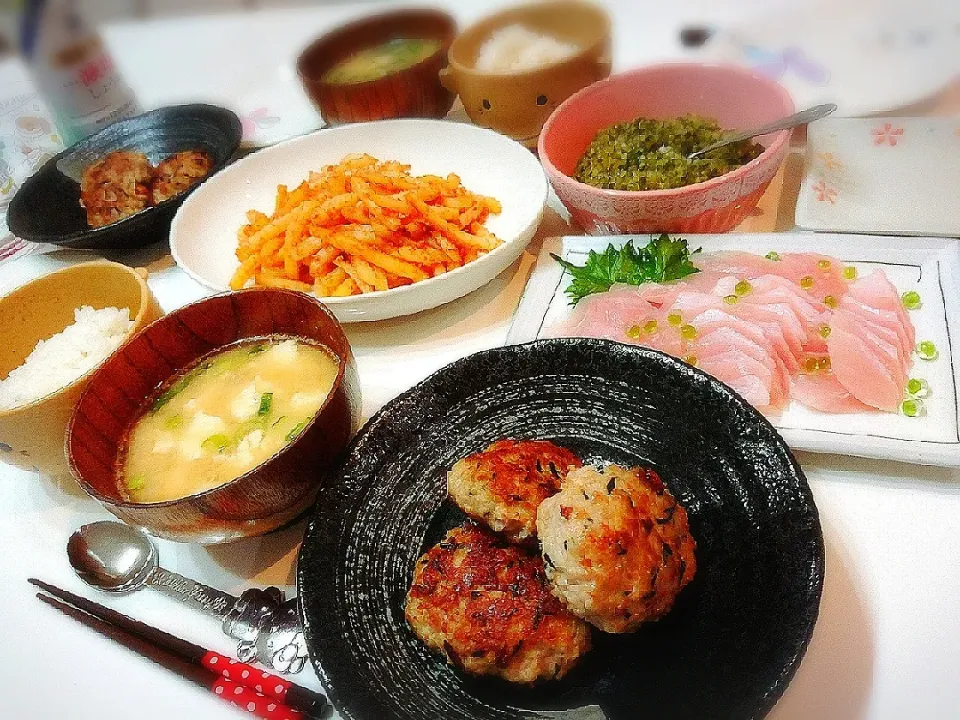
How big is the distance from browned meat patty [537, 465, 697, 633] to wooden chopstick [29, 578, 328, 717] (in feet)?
1.64

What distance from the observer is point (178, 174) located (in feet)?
8.53

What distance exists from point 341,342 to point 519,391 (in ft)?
1.36

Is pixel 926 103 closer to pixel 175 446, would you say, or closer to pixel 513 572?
pixel 513 572

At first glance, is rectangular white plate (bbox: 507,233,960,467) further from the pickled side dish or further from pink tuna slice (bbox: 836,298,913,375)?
the pickled side dish

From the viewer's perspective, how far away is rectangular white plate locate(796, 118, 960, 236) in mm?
1885

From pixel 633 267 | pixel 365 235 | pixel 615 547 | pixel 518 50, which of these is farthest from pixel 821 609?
pixel 518 50

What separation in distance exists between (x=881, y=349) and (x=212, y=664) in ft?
5.02

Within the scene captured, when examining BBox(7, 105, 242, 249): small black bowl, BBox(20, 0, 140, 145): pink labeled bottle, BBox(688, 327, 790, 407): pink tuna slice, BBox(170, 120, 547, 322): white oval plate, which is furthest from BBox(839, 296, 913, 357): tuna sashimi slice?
BBox(20, 0, 140, 145): pink labeled bottle

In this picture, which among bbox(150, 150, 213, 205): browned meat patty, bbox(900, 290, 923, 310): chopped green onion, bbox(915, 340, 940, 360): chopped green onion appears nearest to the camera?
bbox(915, 340, 940, 360): chopped green onion

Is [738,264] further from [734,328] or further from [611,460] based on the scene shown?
[611,460]

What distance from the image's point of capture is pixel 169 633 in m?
1.41

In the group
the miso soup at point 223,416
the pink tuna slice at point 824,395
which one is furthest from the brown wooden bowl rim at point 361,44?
the pink tuna slice at point 824,395

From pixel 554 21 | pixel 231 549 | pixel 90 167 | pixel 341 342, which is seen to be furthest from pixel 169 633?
pixel 554 21

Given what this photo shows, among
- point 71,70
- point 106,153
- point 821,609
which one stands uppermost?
point 71,70
